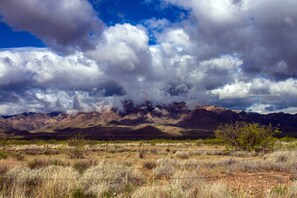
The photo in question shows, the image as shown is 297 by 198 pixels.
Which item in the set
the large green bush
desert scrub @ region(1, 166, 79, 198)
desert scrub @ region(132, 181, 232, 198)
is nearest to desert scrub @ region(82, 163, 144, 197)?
desert scrub @ region(1, 166, 79, 198)

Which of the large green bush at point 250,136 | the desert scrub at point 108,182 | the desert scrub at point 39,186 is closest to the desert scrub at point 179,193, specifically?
the desert scrub at point 108,182

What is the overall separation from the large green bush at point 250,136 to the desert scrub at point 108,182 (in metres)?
22.5

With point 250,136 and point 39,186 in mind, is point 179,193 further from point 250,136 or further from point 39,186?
point 250,136

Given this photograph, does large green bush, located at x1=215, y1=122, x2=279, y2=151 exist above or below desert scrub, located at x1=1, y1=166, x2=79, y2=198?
above

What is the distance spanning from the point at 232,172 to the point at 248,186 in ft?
15.9

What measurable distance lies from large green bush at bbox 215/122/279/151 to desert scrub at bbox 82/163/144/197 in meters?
22.5

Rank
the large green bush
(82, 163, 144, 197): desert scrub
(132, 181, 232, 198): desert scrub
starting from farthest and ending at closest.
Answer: the large green bush < (82, 163, 144, 197): desert scrub < (132, 181, 232, 198): desert scrub

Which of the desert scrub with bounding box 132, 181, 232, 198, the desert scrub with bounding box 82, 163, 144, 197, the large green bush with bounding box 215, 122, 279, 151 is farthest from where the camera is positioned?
the large green bush with bounding box 215, 122, 279, 151

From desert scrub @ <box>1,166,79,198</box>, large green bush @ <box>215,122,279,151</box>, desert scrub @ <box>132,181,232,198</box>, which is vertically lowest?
desert scrub @ <box>132,181,232,198</box>

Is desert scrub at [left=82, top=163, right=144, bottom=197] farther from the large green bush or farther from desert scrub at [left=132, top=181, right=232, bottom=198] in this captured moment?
the large green bush

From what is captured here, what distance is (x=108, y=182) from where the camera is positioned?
42.2 ft

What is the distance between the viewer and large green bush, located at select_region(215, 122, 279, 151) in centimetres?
3628

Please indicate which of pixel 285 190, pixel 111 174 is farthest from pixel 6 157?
pixel 285 190

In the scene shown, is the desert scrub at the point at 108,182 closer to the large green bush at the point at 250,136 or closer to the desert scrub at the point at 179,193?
the desert scrub at the point at 179,193
